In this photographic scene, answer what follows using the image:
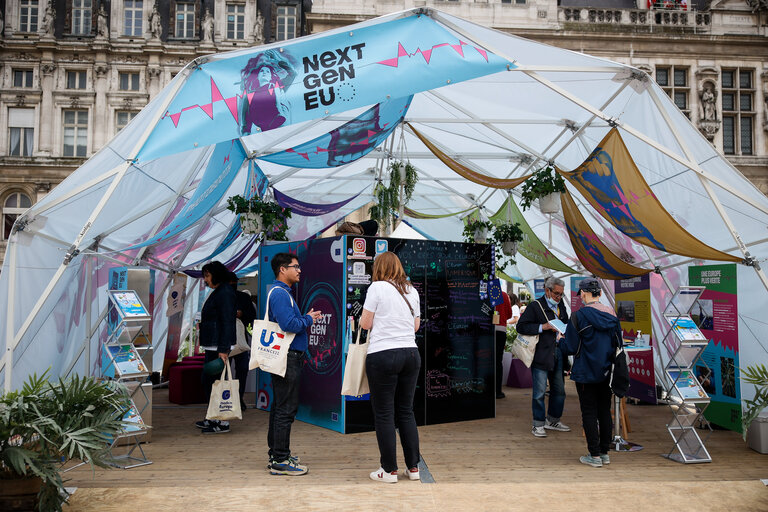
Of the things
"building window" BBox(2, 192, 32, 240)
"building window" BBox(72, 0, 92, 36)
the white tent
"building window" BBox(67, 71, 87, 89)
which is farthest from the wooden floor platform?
"building window" BBox(72, 0, 92, 36)

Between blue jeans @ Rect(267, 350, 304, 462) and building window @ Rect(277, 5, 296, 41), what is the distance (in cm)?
2941

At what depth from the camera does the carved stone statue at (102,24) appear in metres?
29.7

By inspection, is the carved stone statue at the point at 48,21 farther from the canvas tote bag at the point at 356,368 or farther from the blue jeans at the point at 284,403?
the canvas tote bag at the point at 356,368

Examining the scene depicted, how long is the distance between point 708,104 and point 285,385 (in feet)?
92.3

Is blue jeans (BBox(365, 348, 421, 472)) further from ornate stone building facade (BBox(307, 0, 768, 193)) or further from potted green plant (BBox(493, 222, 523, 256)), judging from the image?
ornate stone building facade (BBox(307, 0, 768, 193))

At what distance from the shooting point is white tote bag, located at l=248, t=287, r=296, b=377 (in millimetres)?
4633

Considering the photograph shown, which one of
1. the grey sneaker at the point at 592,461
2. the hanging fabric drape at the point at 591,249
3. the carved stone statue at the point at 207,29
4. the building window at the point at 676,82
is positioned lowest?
the grey sneaker at the point at 592,461

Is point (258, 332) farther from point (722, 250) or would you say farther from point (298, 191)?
point (298, 191)

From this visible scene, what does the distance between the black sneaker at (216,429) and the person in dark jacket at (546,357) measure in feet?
11.4

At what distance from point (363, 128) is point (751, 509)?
553 centimetres

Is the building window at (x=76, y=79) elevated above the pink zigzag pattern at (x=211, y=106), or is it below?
above

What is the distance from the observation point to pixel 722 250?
6.30 metres

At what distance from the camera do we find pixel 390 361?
14.2 feet

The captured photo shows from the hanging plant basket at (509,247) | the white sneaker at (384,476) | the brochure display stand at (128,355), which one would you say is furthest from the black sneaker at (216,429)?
the hanging plant basket at (509,247)
